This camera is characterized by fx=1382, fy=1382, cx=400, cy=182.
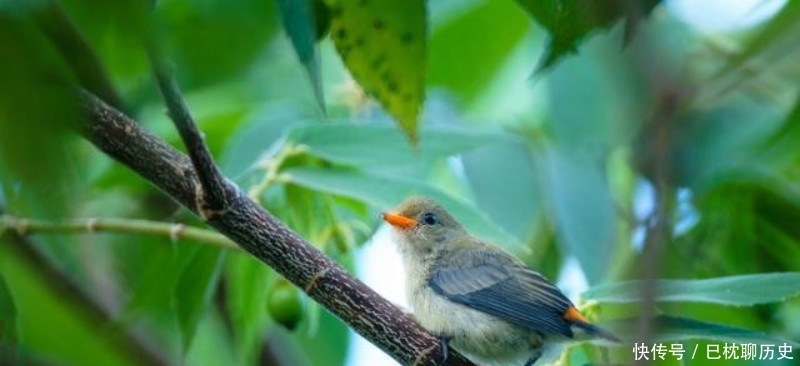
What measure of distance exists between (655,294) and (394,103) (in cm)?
48

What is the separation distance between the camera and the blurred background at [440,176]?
1.02m

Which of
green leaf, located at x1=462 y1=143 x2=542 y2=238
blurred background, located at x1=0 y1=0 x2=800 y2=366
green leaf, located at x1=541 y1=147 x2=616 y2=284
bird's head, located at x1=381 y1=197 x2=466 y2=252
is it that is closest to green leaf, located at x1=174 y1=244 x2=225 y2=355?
blurred background, located at x1=0 y1=0 x2=800 y2=366

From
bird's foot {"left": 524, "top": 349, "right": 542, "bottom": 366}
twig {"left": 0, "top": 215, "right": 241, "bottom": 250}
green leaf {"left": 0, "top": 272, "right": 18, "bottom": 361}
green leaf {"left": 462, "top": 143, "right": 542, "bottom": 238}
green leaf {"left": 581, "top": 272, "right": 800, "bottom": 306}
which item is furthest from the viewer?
green leaf {"left": 462, "top": 143, "right": 542, "bottom": 238}

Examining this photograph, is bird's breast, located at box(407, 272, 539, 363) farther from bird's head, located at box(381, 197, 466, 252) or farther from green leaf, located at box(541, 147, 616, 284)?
bird's head, located at box(381, 197, 466, 252)

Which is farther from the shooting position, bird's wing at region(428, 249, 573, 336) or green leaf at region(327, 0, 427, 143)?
bird's wing at region(428, 249, 573, 336)

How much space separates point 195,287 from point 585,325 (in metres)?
0.60

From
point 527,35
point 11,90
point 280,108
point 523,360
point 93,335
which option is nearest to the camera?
point 11,90

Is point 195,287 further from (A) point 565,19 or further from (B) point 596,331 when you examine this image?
(A) point 565,19

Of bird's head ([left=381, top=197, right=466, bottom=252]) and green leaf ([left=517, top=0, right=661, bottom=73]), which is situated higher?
bird's head ([left=381, top=197, right=466, bottom=252])

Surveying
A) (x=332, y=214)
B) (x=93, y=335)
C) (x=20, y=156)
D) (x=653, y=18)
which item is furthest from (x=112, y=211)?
(x=20, y=156)

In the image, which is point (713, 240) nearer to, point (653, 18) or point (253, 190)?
point (253, 190)

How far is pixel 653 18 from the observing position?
91 centimetres

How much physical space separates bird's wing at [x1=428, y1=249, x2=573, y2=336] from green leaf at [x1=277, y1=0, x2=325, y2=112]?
1293mm

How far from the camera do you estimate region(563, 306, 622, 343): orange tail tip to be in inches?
76.4
